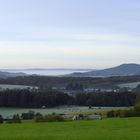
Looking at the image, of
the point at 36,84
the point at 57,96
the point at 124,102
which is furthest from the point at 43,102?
the point at 36,84

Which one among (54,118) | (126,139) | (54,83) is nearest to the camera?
(126,139)

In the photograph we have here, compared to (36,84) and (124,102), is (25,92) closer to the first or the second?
(124,102)

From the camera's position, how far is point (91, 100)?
10231 centimetres

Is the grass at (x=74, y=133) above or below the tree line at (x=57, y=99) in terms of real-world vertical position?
below

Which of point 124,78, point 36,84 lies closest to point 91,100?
point 36,84

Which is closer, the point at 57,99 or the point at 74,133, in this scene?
the point at 74,133

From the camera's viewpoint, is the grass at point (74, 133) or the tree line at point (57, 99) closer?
the grass at point (74, 133)

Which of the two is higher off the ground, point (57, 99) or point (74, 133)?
point (57, 99)

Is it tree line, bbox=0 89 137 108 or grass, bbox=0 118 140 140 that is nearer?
grass, bbox=0 118 140 140

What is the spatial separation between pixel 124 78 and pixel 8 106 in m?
74.4

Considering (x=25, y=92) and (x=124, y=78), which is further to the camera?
(x=124, y=78)

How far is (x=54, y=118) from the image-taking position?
45125 millimetres

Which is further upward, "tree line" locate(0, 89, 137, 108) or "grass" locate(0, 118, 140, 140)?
"tree line" locate(0, 89, 137, 108)

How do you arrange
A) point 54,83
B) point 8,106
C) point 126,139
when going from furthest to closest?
point 54,83 < point 8,106 < point 126,139
